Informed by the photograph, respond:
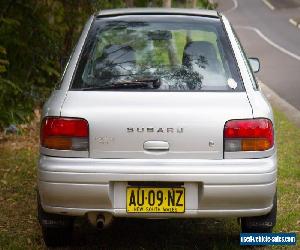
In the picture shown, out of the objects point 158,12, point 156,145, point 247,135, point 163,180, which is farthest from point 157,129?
point 158,12

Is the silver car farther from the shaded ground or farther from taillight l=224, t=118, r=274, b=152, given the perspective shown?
the shaded ground

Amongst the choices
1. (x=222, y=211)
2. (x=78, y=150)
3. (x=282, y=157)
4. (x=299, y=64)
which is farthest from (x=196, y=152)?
→ (x=299, y=64)

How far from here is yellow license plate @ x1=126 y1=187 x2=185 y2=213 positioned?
3977 mm

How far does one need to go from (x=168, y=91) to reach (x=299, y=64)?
17.3 meters

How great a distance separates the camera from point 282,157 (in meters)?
8.01

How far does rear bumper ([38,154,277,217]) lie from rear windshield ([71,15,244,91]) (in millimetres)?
576

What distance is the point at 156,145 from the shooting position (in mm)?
3986

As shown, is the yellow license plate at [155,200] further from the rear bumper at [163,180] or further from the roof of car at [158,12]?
the roof of car at [158,12]

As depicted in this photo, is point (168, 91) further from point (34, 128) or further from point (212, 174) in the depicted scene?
point (34, 128)

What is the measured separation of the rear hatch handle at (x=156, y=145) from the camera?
13.1 ft

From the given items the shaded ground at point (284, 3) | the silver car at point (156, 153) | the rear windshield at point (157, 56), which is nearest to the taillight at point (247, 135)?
the silver car at point (156, 153)

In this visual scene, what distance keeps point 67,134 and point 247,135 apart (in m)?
1.17

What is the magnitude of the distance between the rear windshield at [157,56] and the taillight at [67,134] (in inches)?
13.9

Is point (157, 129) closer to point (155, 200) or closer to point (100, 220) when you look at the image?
point (155, 200)
